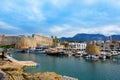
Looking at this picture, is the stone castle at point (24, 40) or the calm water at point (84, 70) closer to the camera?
the calm water at point (84, 70)

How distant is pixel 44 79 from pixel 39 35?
164 metres

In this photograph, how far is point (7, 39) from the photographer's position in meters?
165

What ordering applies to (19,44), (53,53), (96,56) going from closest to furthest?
(96,56) < (53,53) < (19,44)

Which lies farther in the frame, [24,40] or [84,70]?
[24,40]

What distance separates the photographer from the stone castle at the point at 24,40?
148m

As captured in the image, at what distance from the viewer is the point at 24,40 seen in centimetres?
14825

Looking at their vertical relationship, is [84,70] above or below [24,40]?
below

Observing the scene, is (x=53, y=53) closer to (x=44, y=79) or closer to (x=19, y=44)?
(x=19, y=44)

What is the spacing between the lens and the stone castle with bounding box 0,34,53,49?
14820 cm

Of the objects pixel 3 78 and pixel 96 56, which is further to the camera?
pixel 96 56

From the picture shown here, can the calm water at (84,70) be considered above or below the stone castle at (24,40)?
below

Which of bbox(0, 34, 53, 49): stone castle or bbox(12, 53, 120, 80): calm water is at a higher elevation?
bbox(0, 34, 53, 49): stone castle

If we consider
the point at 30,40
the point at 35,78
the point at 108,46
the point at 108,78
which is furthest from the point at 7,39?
the point at 35,78

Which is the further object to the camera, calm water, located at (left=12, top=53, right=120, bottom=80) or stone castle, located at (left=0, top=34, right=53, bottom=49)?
stone castle, located at (left=0, top=34, right=53, bottom=49)
